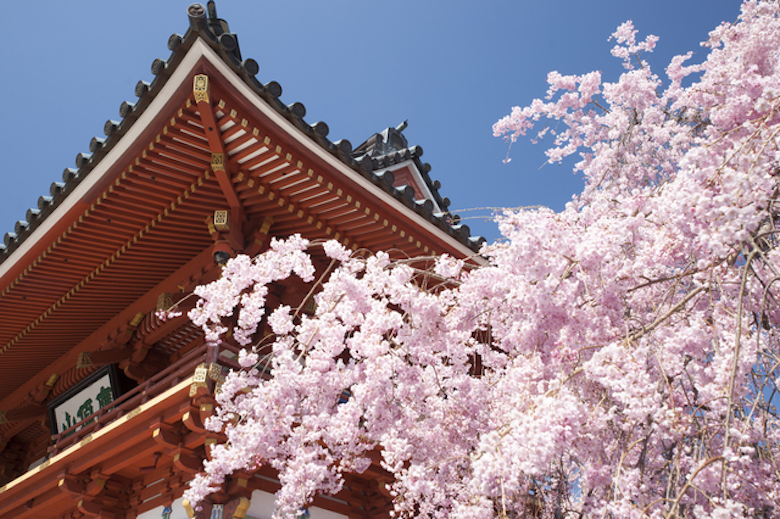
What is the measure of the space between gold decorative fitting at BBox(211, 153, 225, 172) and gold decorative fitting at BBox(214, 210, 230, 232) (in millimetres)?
575

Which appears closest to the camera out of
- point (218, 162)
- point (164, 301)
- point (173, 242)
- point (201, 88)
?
point (201, 88)

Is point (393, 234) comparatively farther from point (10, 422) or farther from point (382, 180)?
point (10, 422)

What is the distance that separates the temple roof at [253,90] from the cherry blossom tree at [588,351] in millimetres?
1160

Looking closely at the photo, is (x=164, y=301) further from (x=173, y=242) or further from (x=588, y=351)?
(x=588, y=351)

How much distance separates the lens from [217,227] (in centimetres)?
598

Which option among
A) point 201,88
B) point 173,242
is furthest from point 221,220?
point 201,88

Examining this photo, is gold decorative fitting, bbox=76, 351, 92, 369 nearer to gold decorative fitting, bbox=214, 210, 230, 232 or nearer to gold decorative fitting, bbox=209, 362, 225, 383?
gold decorative fitting, bbox=214, 210, 230, 232

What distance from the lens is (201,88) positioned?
197 inches

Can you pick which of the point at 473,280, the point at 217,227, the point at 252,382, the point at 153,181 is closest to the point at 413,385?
the point at 473,280

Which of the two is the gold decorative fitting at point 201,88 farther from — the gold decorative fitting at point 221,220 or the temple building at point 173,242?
the gold decorative fitting at point 221,220

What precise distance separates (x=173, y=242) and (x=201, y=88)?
2.52 meters

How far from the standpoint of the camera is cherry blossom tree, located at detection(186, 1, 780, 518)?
98.7 inches

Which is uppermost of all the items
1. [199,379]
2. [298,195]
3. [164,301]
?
[298,195]

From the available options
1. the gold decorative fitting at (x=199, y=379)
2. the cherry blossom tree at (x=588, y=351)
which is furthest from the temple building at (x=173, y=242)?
the cherry blossom tree at (x=588, y=351)
